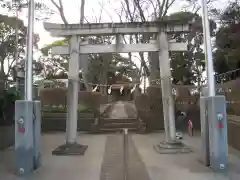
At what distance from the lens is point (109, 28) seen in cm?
1179

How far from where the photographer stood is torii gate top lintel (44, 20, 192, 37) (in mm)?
11758

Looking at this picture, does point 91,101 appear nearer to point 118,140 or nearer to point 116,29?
point 118,140

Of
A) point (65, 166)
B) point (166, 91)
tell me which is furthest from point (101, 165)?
point (166, 91)

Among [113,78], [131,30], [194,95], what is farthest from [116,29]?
[113,78]

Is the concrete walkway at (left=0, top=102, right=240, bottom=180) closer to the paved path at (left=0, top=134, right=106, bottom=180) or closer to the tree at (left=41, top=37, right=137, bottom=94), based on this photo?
the paved path at (left=0, top=134, right=106, bottom=180)

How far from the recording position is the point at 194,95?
63.4 feet

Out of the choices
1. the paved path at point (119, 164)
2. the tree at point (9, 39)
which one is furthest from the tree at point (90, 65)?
the paved path at point (119, 164)

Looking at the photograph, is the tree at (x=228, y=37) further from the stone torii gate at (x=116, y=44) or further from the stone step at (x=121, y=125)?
the stone step at (x=121, y=125)

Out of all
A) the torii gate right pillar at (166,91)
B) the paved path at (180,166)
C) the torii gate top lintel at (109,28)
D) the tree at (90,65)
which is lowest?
the paved path at (180,166)

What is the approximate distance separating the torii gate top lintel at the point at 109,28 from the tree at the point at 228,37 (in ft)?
17.2

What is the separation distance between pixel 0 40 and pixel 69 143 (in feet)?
44.3

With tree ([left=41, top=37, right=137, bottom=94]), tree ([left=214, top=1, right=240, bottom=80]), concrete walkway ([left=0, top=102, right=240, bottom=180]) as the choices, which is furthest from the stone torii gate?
tree ([left=41, top=37, right=137, bottom=94])

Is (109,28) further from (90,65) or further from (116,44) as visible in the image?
(90,65)

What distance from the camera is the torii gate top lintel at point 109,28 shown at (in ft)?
38.6
